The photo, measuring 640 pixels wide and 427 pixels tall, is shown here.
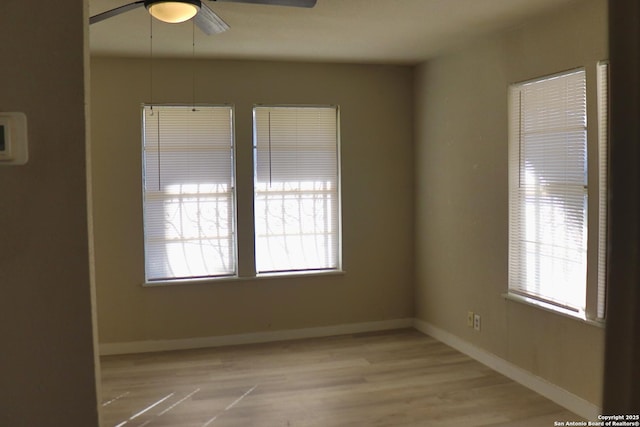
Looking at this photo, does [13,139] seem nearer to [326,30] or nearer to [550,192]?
[326,30]

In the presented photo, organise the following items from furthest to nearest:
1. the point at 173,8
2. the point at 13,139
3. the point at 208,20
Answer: the point at 208,20, the point at 173,8, the point at 13,139

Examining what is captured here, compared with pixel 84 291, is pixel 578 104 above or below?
above

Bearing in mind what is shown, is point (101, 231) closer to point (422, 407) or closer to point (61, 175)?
point (422, 407)

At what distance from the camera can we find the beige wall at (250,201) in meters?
4.52

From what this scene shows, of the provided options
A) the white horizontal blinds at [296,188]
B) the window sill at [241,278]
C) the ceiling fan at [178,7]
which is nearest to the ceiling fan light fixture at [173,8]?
the ceiling fan at [178,7]

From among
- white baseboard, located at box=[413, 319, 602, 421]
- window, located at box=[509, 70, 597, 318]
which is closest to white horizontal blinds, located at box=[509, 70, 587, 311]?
window, located at box=[509, 70, 597, 318]

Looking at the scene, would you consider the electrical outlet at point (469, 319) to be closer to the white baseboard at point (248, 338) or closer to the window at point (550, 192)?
the window at point (550, 192)

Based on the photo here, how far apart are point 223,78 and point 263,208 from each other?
119 centimetres

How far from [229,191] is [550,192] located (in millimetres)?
2637

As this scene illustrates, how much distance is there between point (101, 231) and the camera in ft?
14.9

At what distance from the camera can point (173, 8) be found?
2.55 metres

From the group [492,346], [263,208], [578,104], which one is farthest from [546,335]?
[263,208]

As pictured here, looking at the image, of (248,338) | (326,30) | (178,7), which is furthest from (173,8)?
(248,338)

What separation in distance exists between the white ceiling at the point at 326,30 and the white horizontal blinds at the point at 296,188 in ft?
1.88
